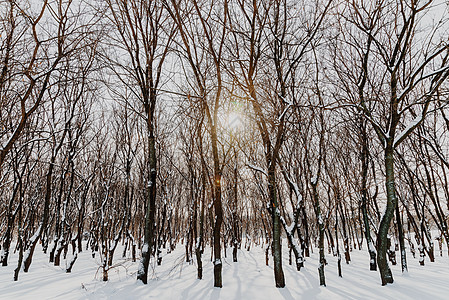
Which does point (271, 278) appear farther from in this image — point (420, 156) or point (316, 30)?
point (420, 156)

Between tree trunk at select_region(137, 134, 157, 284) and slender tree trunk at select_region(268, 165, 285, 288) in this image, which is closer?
slender tree trunk at select_region(268, 165, 285, 288)

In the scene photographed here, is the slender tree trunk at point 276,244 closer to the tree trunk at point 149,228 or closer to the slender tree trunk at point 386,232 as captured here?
the slender tree trunk at point 386,232

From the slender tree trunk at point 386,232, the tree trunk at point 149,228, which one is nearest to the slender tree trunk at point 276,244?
the slender tree trunk at point 386,232

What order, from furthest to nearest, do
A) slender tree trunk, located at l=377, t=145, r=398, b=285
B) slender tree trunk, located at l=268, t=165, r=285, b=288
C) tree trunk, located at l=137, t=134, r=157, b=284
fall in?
tree trunk, located at l=137, t=134, r=157, b=284 → slender tree trunk, located at l=268, t=165, r=285, b=288 → slender tree trunk, located at l=377, t=145, r=398, b=285

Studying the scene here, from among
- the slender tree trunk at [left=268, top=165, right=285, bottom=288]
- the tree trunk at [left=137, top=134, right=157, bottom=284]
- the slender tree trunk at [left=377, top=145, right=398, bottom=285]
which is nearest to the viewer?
the slender tree trunk at [left=377, top=145, right=398, bottom=285]

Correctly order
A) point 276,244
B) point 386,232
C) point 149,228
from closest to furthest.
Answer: point 386,232 < point 276,244 < point 149,228

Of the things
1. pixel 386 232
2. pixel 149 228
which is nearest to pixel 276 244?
pixel 386 232

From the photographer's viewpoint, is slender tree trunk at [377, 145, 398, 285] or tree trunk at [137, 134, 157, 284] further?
tree trunk at [137, 134, 157, 284]

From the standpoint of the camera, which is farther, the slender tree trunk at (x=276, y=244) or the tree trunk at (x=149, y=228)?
the tree trunk at (x=149, y=228)

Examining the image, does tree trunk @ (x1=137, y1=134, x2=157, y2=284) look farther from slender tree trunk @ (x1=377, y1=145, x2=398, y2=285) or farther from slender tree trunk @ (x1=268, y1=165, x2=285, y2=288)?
slender tree trunk @ (x1=377, y1=145, x2=398, y2=285)

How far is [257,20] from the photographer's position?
20.3 feet

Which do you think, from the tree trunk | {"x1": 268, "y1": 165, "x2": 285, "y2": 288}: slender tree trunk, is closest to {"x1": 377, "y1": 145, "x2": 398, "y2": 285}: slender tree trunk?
{"x1": 268, "y1": 165, "x2": 285, "y2": 288}: slender tree trunk

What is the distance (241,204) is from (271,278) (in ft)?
35.8

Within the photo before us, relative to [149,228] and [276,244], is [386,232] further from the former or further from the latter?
[149,228]
